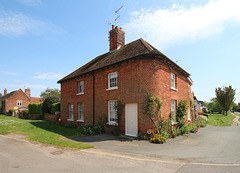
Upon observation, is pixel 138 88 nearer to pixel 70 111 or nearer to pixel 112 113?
pixel 112 113

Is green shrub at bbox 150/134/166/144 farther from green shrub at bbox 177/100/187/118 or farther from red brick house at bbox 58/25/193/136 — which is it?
green shrub at bbox 177/100/187/118

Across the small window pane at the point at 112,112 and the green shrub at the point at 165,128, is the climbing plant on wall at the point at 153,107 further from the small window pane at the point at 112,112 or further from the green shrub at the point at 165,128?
the small window pane at the point at 112,112

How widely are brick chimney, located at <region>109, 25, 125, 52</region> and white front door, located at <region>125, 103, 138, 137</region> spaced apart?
8073mm

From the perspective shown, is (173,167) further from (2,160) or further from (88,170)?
(2,160)

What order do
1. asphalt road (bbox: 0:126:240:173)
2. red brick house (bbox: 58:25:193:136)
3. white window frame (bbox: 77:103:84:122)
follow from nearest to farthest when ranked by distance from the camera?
asphalt road (bbox: 0:126:240:173), red brick house (bbox: 58:25:193:136), white window frame (bbox: 77:103:84:122)

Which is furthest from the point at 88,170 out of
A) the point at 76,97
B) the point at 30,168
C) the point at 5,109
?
the point at 5,109

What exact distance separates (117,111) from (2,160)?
7107 millimetres

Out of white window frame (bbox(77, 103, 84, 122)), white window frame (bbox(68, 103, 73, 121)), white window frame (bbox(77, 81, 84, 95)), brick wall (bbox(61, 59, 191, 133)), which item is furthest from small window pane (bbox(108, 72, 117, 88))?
white window frame (bbox(68, 103, 73, 121))

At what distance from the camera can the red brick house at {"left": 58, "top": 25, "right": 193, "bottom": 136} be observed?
407 inches

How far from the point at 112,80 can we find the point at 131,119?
375 centimetres

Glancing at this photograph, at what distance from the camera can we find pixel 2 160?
5.69 meters

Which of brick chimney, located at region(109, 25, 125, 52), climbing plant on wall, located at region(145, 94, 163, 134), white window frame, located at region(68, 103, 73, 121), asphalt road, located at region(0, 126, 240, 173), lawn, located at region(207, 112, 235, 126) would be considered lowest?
lawn, located at region(207, 112, 235, 126)

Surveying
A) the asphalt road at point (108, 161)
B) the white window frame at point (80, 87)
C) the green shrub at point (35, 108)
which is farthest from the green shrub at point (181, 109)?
the green shrub at point (35, 108)

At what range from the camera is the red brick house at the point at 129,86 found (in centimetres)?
1034
